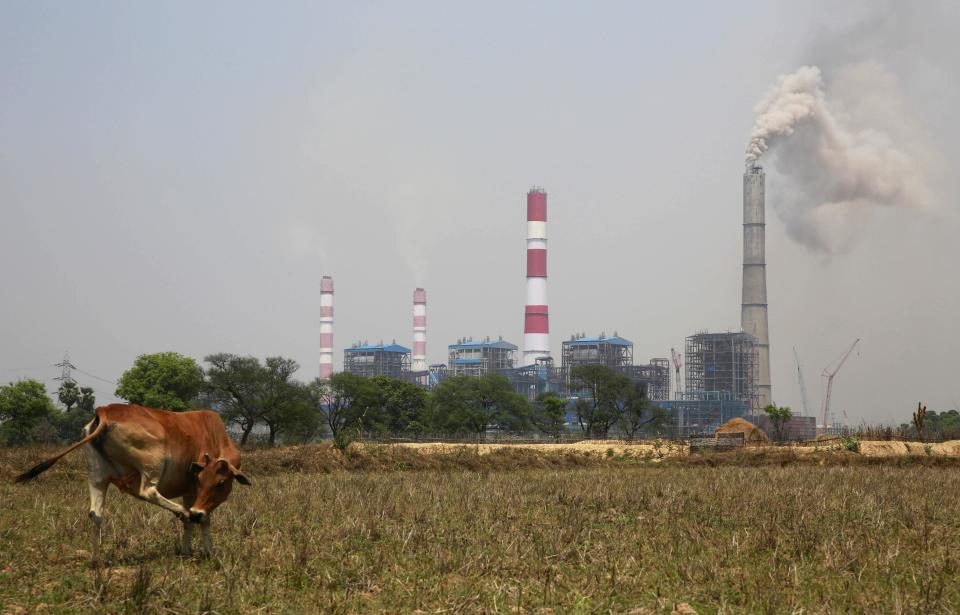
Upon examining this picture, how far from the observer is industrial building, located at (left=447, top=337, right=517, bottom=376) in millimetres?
171125

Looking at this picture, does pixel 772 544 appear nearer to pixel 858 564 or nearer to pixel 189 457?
pixel 858 564

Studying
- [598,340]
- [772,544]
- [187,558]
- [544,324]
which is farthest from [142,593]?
[598,340]

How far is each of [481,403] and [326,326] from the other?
238ft

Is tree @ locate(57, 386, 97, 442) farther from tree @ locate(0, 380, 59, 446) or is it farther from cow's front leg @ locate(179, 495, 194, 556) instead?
cow's front leg @ locate(179, 495, 194, 556)

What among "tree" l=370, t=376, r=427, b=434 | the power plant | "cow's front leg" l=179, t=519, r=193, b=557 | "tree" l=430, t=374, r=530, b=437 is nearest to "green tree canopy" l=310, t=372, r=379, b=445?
"tree" l=370, t=376, r=427, b=434

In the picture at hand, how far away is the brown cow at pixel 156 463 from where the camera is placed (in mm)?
9523

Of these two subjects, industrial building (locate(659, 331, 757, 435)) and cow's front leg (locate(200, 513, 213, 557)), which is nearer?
cow's front leg (locate(200, 513, 213, 557))

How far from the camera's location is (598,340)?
15925cm

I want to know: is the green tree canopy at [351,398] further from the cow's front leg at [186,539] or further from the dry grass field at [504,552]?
the cow's front leg at [186,539]

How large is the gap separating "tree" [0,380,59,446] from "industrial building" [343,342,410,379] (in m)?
94.2

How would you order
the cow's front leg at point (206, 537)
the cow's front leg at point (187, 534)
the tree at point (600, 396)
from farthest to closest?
the tree at point (600, 396) < the cow's front leg at point (187, 534) < the cow's front leg at point (206, 537)

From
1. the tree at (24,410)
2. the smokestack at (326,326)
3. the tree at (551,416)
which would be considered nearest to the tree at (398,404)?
the tree at (551,416)

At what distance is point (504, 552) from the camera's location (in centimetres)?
1049

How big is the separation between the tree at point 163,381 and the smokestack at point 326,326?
A: 83673mm
